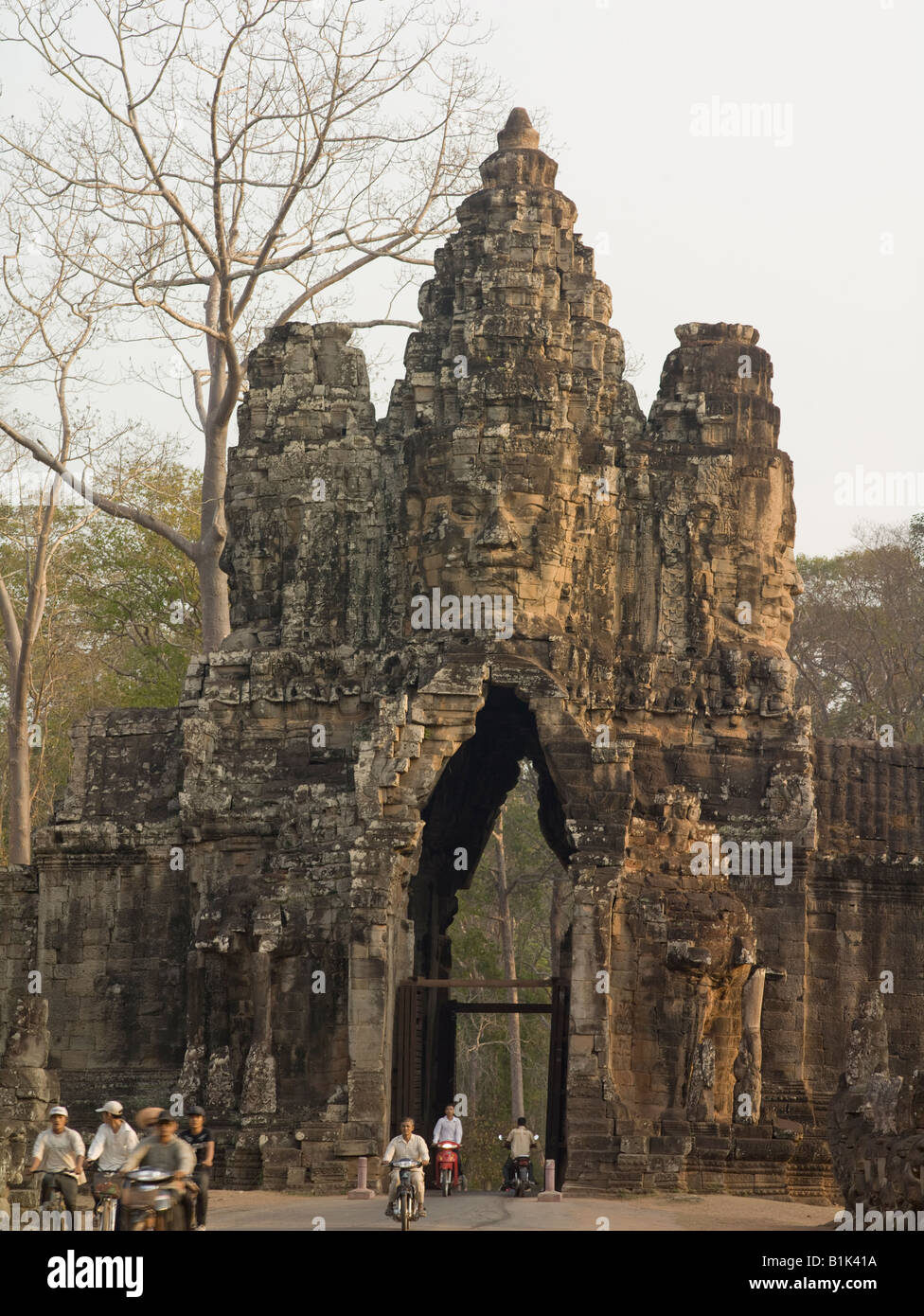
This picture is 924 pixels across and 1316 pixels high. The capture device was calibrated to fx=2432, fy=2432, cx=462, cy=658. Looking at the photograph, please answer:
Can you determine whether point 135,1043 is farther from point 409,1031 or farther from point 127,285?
point 127,285

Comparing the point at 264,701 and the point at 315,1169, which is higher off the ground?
the point at 264,701

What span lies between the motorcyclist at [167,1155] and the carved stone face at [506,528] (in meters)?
13.2

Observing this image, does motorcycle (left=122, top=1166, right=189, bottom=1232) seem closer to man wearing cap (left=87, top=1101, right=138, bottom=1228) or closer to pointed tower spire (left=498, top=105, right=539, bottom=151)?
man wearing cap (left=87, top=1101, right=138, bottom=1228)

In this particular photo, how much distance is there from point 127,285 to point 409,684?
45.8 ft

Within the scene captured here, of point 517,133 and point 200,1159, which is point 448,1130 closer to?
point 200,1159

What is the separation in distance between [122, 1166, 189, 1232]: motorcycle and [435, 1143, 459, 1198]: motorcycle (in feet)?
30.8

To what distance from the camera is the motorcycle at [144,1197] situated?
18172 mm

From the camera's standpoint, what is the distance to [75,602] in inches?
1923

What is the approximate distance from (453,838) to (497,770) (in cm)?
115

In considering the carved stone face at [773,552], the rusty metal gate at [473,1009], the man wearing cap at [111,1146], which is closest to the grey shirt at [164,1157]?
the man wearing cap at [111,1146]

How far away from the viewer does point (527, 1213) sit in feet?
80.9
